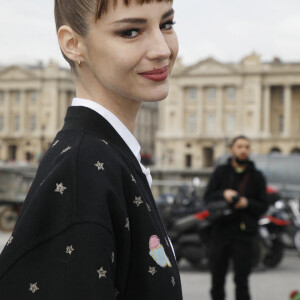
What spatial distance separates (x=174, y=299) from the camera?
114 cm

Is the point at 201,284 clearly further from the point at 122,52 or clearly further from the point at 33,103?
the point at 33,103

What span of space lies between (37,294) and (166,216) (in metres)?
10.0

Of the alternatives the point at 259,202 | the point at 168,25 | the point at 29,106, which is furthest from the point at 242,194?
the point at 29,106

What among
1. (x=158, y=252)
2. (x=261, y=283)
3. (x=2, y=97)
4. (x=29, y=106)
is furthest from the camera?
(x=2, y=97)

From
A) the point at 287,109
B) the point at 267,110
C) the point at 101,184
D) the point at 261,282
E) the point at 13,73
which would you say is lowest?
the point at 261,282

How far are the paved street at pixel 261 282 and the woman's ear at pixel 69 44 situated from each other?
6.64 meters

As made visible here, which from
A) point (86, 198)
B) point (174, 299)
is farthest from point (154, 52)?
point (174, 299)

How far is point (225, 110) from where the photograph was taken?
86.8 metres

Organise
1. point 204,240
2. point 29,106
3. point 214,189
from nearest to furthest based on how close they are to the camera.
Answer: point 214,189 < point 204,240 < point 29,106

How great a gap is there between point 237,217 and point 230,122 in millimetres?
80487

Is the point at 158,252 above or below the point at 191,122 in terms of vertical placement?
below

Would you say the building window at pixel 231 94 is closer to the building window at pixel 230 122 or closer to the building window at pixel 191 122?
the building window at pixel 230 122

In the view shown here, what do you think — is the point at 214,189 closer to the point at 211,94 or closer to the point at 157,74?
the point at 157,74

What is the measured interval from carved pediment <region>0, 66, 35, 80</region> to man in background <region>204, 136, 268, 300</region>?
93.2 m
